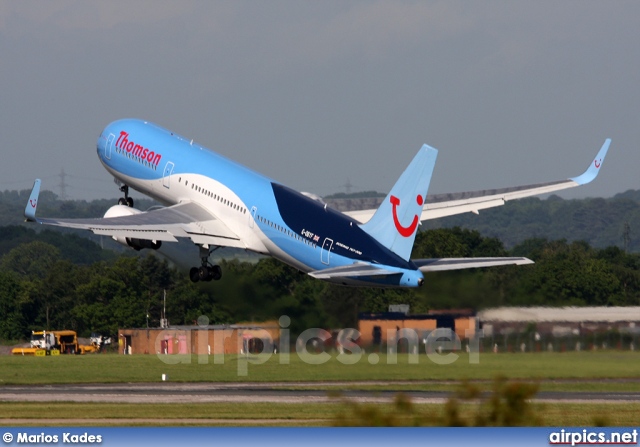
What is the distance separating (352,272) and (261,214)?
7669 millimetres

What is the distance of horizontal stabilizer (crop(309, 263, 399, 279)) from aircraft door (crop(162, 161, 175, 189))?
13.3 metres

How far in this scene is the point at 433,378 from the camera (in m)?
54.0

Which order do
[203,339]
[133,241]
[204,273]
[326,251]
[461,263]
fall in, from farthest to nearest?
[203,339] → [133,241] → [204,273] → [326,251] → [461,263]

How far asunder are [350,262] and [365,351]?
3.92 metres

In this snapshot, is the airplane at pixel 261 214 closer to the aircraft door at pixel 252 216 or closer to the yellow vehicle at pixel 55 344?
the aircraft door at pixel 252 216

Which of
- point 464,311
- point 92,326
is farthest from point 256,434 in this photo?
point 92,326

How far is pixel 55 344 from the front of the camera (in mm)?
101438

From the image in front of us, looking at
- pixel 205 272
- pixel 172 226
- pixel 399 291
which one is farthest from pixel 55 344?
pixel 399 291

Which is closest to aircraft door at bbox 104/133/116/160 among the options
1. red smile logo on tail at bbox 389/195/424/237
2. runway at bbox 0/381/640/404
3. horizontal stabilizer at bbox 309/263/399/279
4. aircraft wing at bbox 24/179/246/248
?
aircraft wing at bbox 24/179/246/248

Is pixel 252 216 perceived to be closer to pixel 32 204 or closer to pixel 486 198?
pixel 32 204

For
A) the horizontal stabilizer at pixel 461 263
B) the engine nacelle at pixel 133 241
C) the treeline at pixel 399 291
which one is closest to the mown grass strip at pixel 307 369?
the treeline at pixel 399 291

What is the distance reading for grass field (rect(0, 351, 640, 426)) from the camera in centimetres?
3981

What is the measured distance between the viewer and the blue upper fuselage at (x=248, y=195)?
49750 millimetres

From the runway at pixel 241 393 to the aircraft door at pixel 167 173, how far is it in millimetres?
9466
